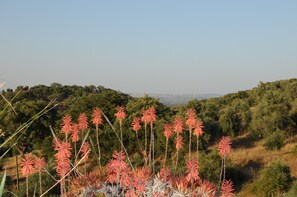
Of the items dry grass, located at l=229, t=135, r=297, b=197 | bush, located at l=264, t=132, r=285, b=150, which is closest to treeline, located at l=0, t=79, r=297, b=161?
bush, located at l=264, t=132, r=285, b=150

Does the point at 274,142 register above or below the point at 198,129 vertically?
below

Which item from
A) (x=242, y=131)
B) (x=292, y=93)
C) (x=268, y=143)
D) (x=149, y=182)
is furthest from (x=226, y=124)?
(x=149, y=182)

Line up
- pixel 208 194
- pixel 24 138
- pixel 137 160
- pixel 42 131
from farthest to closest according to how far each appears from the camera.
→ pixel 42 131
pixel 24 138
pixel 137 160
pixel 208 194

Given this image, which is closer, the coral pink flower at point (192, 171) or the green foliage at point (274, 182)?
the coral pink flower at point (192, 171)

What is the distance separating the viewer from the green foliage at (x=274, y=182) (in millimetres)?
16250

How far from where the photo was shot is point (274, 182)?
53.7 feet

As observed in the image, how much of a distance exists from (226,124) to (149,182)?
25482mm

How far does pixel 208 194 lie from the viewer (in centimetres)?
372

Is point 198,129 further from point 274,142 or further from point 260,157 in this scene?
point 274,142

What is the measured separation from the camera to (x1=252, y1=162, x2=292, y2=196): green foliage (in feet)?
53.3

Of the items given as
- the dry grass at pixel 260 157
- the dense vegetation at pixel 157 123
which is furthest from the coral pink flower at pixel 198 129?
the dense vegetation at pixel 157 123

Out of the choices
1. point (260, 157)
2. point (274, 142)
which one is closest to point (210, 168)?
point (260, 157)

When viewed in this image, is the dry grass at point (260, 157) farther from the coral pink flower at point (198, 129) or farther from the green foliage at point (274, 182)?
the coral pink flower at point (198, 129)

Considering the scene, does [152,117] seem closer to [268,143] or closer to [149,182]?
[149,182]
